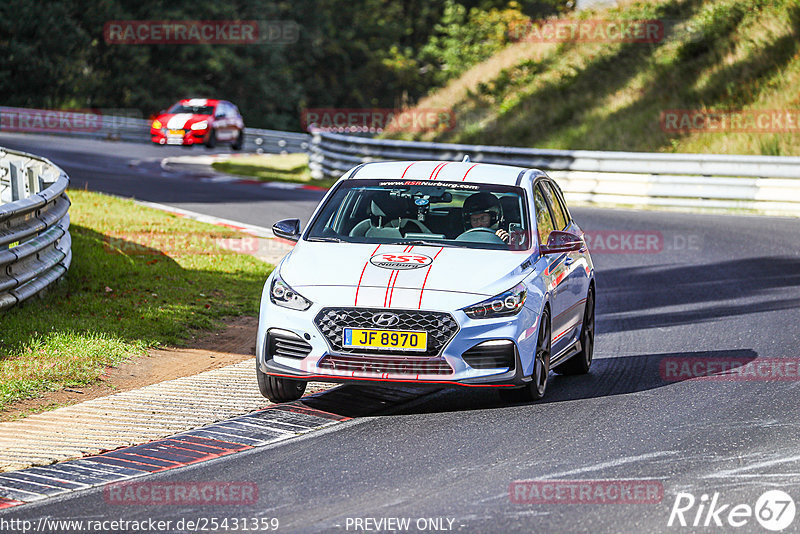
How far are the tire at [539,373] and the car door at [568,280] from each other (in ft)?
0.91

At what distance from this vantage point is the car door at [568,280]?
9.45 m

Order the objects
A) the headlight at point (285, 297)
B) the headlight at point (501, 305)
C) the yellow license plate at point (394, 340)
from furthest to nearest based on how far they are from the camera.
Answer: the headlight at point (285, 297), the headlight at point (501, 305), the yellow license plate at point (394, 340)

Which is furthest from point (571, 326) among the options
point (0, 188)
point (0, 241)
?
point (0, 188)

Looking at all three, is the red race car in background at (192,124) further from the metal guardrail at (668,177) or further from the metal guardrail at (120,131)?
the metal guardrail at (668,177)

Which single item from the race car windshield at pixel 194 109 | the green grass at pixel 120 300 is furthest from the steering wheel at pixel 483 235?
the race car windshield at pixel 194 109

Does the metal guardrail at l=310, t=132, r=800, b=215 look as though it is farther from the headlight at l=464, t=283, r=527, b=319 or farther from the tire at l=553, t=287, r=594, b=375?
the headlight at l=464, t=283, r=527, b=319

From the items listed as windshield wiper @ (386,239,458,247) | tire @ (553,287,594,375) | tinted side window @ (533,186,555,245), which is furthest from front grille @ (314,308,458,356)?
tire @ (553,287,594,375)

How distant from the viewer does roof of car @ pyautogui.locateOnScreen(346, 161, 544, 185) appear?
9625 mm

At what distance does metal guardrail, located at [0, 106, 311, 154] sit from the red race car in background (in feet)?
14.3

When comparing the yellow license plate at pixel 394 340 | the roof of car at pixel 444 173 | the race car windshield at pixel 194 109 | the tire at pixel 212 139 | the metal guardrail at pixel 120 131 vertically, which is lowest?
the metal guardrail at pixel 120 131

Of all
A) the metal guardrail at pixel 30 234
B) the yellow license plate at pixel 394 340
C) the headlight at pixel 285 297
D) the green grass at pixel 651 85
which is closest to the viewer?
the yellow license plate at pixel 394 340

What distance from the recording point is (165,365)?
10.3 metres

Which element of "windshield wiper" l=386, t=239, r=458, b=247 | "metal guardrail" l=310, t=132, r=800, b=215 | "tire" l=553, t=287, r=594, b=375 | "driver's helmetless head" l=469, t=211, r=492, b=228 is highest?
"driver's helmetless head" l=469, t=211, r=492, b=228

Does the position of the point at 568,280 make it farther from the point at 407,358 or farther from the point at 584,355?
the point at 407,358
